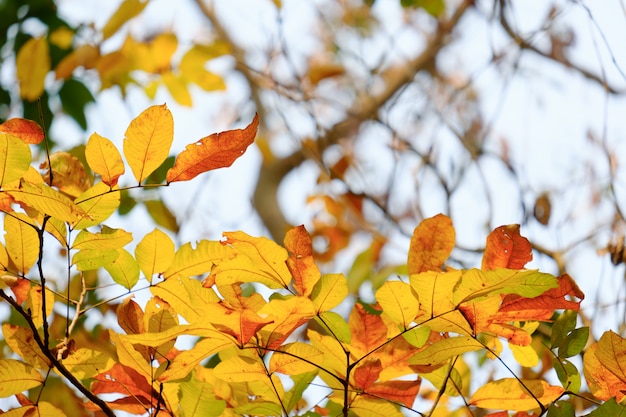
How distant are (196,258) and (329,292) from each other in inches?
4.6

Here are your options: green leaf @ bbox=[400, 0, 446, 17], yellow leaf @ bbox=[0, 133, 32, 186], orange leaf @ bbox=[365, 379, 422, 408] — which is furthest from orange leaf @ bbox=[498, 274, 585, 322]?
green leaf @ bbox=[400, 0, 446, 17]

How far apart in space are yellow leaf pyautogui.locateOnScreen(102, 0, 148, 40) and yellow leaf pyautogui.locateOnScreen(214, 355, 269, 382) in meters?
0.76

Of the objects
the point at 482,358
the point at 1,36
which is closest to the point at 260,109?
the point at 1,36

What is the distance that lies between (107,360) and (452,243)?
10.4 inches

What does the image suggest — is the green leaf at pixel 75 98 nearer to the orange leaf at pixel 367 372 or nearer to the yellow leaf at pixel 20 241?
the yellow leaf at pixel 20 241

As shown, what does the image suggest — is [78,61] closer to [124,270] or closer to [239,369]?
[124,270]

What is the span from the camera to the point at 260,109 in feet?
8.45

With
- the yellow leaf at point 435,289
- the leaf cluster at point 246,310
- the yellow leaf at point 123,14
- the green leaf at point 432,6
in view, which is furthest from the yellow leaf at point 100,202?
the green leaf at point 432,6

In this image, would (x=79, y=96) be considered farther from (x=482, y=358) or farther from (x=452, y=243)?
(x=452, y=243)

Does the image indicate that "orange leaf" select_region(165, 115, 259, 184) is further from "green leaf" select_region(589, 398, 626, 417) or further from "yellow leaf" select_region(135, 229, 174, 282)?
"green leaf" select_region(589, 398, 626, 417)

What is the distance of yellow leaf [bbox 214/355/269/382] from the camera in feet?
1.47

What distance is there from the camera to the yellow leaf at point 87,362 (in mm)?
472

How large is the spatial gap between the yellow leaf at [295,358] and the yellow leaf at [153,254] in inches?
4.4

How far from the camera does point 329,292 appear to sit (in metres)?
0.43
